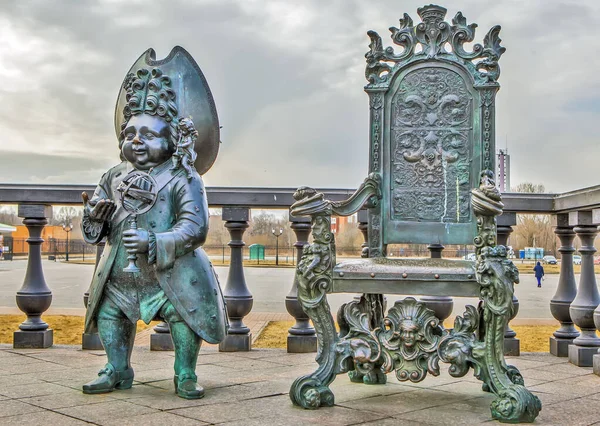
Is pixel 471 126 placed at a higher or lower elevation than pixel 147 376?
higher

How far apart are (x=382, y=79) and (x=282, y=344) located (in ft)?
11.1

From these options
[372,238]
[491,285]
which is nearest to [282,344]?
[372,238]

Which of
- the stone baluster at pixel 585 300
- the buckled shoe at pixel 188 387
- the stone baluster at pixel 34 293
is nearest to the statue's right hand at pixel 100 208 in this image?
the buckled shoe at pixel 188 387

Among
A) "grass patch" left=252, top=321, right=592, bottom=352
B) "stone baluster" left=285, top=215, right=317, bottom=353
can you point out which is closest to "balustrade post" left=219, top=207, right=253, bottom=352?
"stone baluster" left=285, top=215, right=317, bottom=353

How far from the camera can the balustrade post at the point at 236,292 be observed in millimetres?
5566

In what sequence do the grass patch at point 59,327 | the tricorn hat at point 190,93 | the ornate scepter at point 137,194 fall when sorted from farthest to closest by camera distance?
the grass patch at point 59,327
the tricorn hat at point 190,93
the ornate scepter at point 137,194

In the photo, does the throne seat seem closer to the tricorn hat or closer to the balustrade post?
the tricorn hat

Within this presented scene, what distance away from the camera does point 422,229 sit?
186 inches

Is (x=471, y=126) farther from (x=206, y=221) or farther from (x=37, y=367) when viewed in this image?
(x=37, y=367)

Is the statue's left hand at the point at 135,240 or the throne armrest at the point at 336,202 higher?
the throne armrest at the point at 336,202

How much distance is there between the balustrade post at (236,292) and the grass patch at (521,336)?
87 centimetres

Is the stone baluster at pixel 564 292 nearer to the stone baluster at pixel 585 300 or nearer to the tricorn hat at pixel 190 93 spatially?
the stone baluster at pixel 585 300

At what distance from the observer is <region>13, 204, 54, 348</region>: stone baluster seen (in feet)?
18.3

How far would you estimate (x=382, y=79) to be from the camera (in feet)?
15.8
